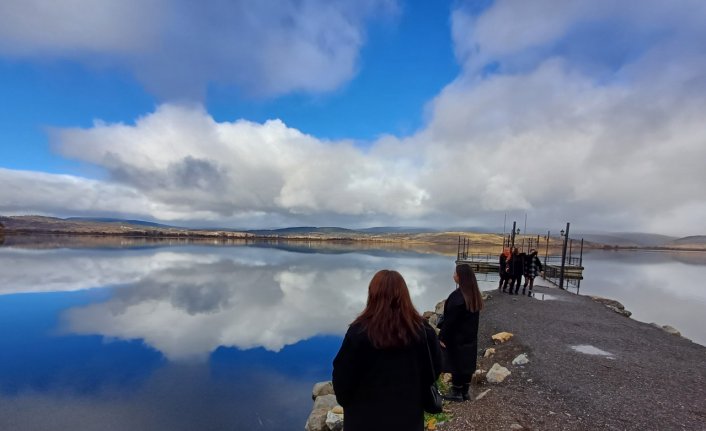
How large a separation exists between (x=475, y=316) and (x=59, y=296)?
29.2 metres

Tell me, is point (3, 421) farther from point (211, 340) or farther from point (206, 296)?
point (206, 296)

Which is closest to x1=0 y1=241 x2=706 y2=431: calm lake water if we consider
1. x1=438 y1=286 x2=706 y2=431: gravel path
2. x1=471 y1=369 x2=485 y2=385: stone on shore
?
x1=471 y1=369 x2=485 y2=385: stone on shore

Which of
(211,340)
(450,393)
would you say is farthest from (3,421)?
(450,393)

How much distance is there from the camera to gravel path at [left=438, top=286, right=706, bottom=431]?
20.6 feet

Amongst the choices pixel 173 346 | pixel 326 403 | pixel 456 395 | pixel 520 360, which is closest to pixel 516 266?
pixel 520 360

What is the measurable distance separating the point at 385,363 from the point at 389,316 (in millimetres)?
368

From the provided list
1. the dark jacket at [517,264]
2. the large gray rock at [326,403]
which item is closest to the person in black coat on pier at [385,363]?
the large gray rock at [326,403]

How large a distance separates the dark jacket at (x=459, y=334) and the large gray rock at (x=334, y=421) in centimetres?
325

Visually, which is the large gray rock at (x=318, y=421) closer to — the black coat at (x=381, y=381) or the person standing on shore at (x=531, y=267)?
the black coat at (x=381, y=381)

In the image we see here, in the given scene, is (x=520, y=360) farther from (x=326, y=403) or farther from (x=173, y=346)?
(x=173, y=346)

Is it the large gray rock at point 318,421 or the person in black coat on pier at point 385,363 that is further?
the large gray rock at point 318,421

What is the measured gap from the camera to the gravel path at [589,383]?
6270mm

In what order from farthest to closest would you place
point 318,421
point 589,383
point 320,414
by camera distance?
point 320,414, point 318,421, point 589,383

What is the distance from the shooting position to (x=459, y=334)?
6008mm
